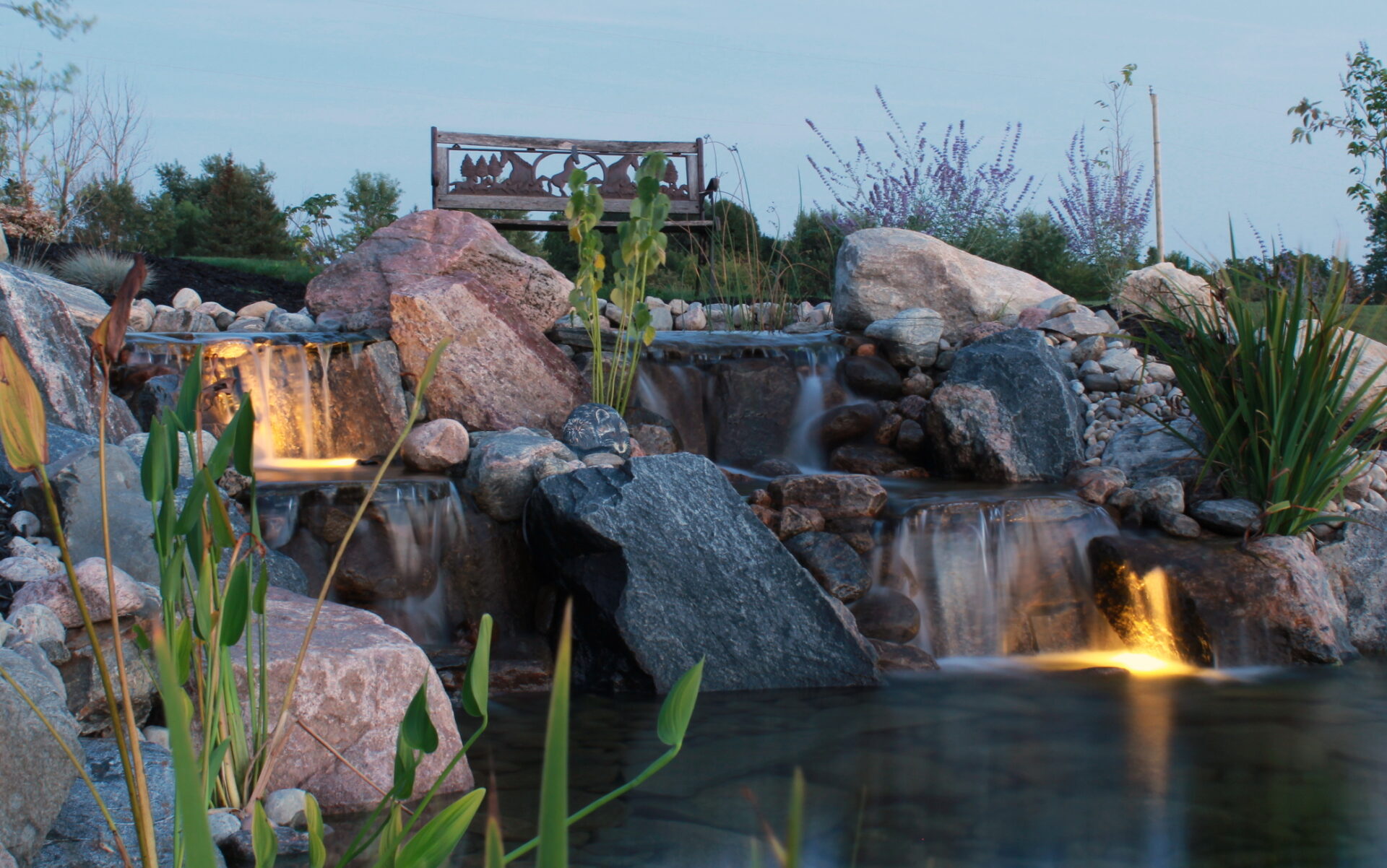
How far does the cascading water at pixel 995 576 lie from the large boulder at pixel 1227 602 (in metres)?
0.20

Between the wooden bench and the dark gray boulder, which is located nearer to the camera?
the dark gray boulder

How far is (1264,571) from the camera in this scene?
181 inches

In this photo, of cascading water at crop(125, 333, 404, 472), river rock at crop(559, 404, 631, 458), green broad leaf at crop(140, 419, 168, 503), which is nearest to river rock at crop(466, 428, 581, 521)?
river rock at crop(559, 404, 631, 458)

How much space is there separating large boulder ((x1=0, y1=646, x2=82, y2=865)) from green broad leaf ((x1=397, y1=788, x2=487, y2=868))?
125 centimetres

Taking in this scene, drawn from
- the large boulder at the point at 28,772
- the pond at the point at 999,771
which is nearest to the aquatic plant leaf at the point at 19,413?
the large boulder at the point at 28,772

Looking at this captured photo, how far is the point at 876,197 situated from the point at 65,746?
10057mm

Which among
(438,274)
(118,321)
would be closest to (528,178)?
(438,274)

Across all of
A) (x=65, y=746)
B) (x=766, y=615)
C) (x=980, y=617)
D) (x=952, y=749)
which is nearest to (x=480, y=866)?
(x=65, y=746)

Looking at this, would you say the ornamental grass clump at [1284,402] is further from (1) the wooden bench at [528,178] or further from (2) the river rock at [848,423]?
(1) the wooden bench at [528,178]

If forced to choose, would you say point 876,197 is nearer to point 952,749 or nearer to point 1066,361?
point 1066,361

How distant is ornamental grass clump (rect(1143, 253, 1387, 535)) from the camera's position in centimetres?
476

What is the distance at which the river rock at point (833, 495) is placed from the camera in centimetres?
486

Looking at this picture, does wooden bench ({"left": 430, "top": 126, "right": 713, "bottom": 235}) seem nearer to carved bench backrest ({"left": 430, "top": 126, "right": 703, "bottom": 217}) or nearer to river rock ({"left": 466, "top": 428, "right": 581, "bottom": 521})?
carved bench backrest ({"left": 430, "top": 126, "right": 703, "bottom": 217})

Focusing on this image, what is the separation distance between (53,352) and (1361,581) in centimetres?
586
